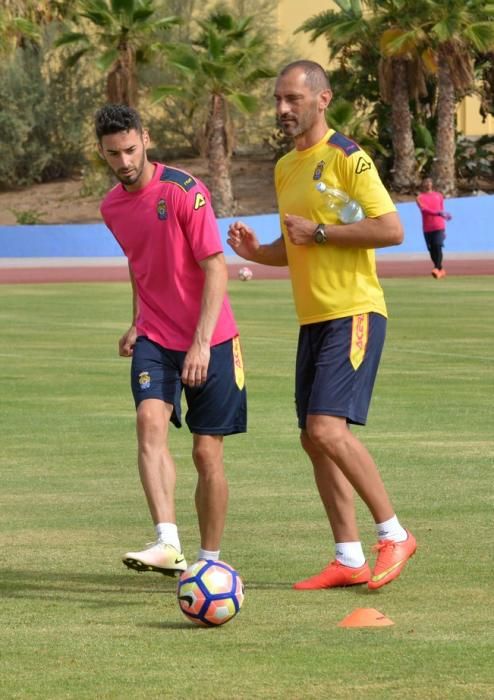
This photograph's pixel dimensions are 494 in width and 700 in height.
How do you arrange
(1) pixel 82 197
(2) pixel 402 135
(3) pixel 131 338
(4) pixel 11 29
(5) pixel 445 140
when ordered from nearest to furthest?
(3) pixel 131 338
(4) pixel 11 29
(5) pixel 445 140
(2) pixel 402 135
(1) pixel 82 197

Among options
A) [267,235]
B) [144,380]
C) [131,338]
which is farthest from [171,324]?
[267,235]

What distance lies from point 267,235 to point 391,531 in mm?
41948

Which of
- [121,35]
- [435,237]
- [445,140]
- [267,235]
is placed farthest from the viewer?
[445,140]

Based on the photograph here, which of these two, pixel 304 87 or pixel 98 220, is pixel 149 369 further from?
pixel 98 220

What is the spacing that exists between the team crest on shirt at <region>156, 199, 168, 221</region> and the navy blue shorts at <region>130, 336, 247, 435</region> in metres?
0.59

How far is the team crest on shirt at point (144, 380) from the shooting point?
25.5 ft

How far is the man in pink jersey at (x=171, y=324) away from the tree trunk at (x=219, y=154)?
46.5 m

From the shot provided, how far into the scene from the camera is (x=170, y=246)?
7684mm

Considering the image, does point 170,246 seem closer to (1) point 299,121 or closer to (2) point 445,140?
(1) point 299,121

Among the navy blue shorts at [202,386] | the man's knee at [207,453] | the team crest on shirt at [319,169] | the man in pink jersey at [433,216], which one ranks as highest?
the team crest on shirt at [319,169]

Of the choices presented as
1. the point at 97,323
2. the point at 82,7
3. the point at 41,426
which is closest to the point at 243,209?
the point at 82,7

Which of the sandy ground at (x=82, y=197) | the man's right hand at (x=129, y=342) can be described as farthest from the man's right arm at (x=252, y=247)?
the sandy ground at (x=82, y=197)

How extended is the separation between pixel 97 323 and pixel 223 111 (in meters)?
29.9

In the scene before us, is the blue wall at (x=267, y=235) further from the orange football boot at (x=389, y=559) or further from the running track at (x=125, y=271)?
the orange football boot at (x=389, y=559)
